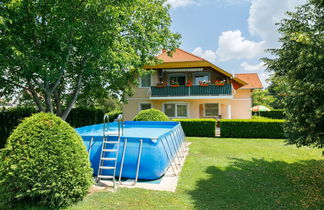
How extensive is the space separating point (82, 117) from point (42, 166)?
40.1ft

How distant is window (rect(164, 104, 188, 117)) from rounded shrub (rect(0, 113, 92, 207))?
17898 mm

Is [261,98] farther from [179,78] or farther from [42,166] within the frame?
[42,166]

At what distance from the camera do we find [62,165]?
4.29m

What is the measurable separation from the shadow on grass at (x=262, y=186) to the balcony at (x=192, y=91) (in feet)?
40.9

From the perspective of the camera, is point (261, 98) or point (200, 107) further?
point (261, 98)

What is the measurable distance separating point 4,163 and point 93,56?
23.3ft

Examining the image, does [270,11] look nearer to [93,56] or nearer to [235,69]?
[93,56]

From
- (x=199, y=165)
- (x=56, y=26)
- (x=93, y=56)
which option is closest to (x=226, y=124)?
(x=199, y=165)

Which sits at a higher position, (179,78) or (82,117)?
(179,78)

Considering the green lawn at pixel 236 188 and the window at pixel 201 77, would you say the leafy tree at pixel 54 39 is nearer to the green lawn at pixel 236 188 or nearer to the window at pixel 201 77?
the green lawn at pixel 236 188

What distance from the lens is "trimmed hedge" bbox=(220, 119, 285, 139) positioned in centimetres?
1438

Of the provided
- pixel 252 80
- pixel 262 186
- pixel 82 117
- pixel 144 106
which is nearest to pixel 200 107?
pixel 144 106

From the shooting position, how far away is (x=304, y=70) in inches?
184

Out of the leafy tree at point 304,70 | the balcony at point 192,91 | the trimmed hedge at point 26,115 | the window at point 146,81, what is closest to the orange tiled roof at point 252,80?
the balcony at point 192,91
